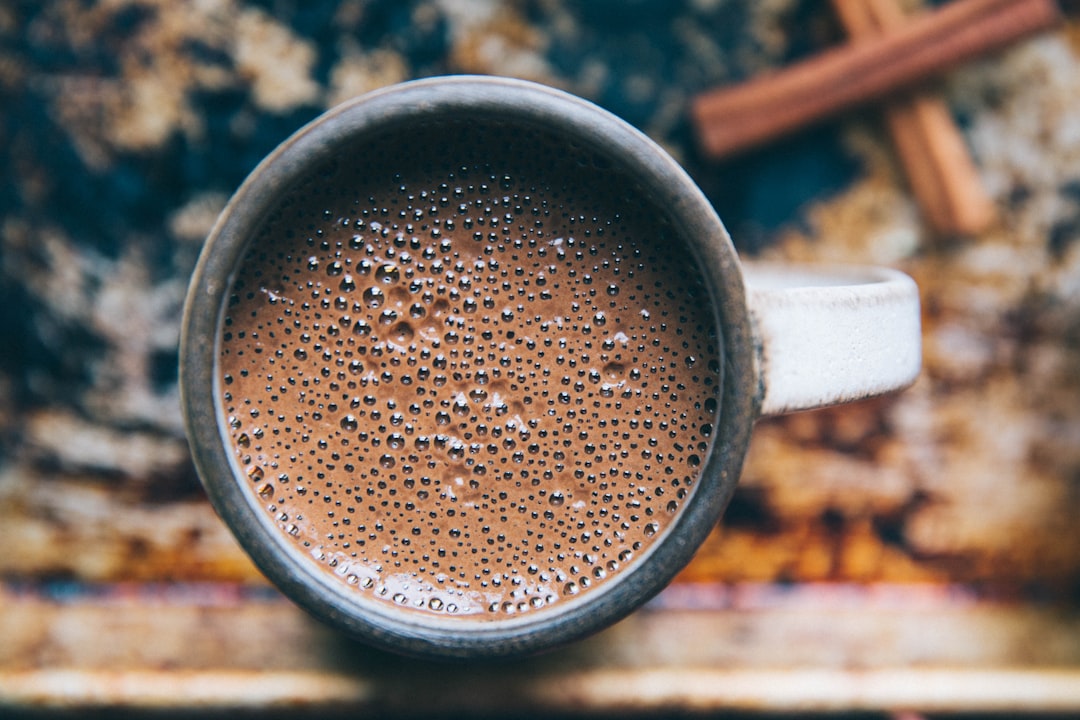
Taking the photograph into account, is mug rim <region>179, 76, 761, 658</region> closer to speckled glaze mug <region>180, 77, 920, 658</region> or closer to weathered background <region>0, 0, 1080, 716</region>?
speckled glaze mug <region>180, 77, 920, 658</region>

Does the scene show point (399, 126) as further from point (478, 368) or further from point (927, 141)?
point (927, 141)

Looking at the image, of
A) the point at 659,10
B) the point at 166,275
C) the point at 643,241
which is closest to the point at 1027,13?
the point at 659,10

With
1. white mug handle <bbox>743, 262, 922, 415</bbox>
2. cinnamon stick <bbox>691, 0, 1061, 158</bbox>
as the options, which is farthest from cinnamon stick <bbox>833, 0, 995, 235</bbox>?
white mug handle <bbox>743, 262, 922, 415</bbox>

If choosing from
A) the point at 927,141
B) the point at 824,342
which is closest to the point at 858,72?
the point at 927,141

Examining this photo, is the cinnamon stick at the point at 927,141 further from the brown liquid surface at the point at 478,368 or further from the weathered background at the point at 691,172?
the brown liquid surface at the point at 478,368

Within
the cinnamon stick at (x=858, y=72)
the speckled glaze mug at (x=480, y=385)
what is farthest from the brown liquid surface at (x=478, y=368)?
the cinnamon stick at (x=858, y=72)

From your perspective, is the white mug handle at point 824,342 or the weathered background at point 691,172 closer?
the white mug handle at point 824,342
